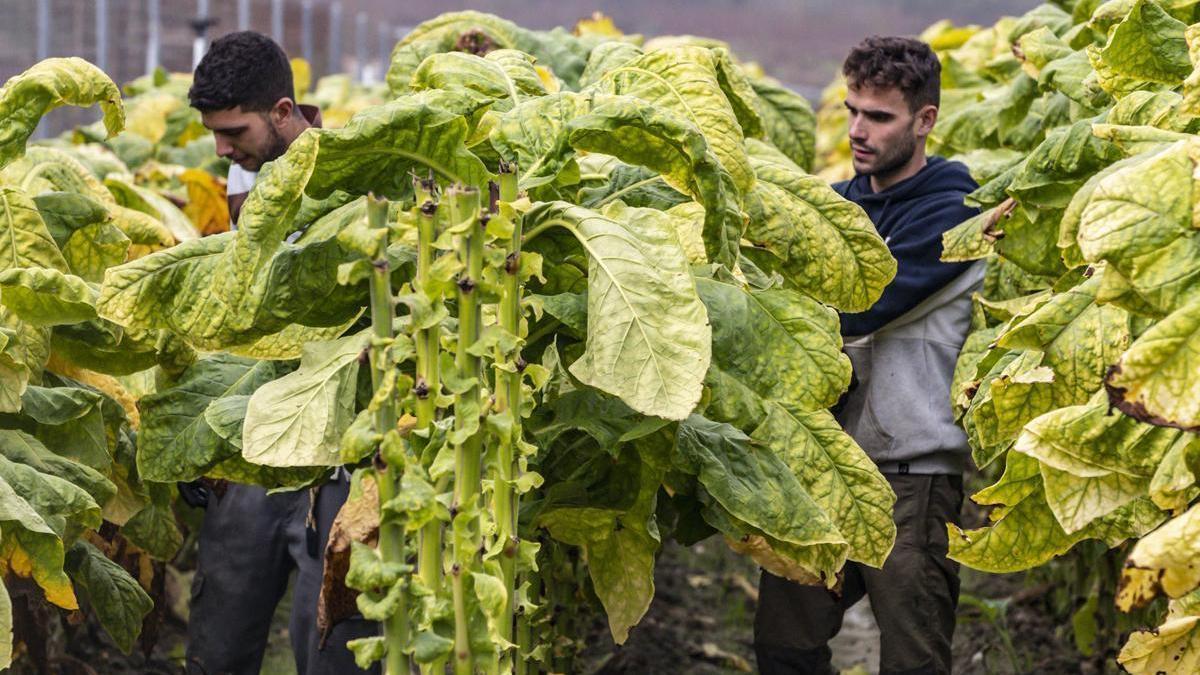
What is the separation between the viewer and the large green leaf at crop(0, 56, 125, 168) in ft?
10.3

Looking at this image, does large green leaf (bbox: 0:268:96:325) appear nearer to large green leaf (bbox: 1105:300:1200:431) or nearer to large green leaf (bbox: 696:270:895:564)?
large green leaf (bbox: 696:270:895:564)

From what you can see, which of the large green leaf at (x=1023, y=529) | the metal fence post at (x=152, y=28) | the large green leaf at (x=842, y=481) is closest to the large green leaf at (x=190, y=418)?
the large green leaf at (x=842, y=481)

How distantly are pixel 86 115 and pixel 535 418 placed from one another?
9.87 metres

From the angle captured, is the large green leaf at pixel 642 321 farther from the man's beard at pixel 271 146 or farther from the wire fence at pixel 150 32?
the wire fence at pixel 150 32

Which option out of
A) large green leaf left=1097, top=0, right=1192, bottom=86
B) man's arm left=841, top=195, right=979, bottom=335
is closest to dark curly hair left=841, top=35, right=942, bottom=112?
man's arm left=841, top=195, right=979, bottom=335

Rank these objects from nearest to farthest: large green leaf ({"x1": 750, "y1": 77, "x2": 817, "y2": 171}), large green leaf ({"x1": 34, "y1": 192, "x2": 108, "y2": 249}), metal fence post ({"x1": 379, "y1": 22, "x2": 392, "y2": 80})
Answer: large green leaf ({"x1": 34, "y1": 192, "x2": 108, "y2": 249}) < large green leaf ({"x1": 750, "y1": 77, "x2": 817, "y2": 171}) < metal fence post ({"x1": 379, "y1": 22, "x2": 392, "y2": 80})

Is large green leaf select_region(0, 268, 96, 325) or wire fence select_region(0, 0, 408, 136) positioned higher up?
large green leaf select_region(0, 268, 96, 325)

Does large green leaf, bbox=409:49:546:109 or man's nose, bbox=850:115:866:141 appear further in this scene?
man's nose, bbox=850:115:866:141

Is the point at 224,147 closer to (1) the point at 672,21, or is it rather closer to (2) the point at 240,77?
(2) the point at 240,77

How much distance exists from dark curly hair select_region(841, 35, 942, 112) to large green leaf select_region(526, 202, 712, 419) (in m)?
2.01

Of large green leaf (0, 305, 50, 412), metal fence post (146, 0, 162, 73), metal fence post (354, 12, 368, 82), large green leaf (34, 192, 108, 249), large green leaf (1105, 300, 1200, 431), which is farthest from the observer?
metal fence post (354, 12, 368, 82)

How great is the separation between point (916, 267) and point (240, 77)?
178cm

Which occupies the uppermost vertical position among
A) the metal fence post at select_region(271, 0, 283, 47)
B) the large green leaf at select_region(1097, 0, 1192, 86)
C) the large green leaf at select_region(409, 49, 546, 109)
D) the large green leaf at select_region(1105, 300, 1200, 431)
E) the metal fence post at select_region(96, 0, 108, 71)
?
the large green leaf at select_region(1097, 0, 1192, 86)

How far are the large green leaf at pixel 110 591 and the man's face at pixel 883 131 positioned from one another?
2.15m
